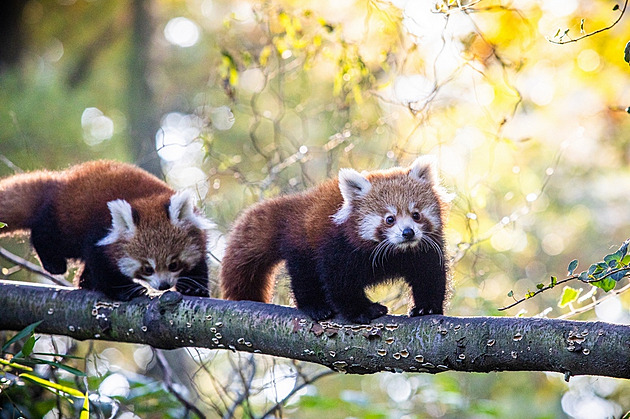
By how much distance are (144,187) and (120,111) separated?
4.62 m

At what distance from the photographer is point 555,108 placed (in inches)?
301

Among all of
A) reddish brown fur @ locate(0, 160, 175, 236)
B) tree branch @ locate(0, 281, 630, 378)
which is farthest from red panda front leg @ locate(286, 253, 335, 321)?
reddish brown fur @ locate(0, 160, 175, 236)

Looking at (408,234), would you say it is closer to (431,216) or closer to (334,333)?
(431,216)

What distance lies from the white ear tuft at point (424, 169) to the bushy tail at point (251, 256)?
0.76 m

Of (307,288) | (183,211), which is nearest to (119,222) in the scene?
(183,211)

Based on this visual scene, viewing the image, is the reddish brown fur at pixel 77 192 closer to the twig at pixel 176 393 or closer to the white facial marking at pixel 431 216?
the twig at pixel 176 393

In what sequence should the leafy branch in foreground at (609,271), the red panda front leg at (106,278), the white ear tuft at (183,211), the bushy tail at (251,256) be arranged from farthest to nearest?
the white ear tuft at (183,211) → the red panda front leg at (106,278) → the bushy tail at (251,256) → the leafy branch in foreground at (609,271)

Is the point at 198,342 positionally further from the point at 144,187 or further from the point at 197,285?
the point at 144,187

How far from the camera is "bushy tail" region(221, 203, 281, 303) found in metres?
3.51

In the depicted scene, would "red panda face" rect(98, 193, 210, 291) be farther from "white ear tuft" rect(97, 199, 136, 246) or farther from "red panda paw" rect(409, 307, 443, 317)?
"red panda paw" rect(409, 307, 443, 317)

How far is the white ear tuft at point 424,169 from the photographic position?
339 centimetres

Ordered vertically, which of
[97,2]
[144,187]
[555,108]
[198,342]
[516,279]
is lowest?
[198,342]

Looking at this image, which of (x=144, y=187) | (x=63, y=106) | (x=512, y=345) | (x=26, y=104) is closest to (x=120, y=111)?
(x=63, y=106)

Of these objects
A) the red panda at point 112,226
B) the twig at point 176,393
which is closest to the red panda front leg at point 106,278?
the red panda at point 112,226
